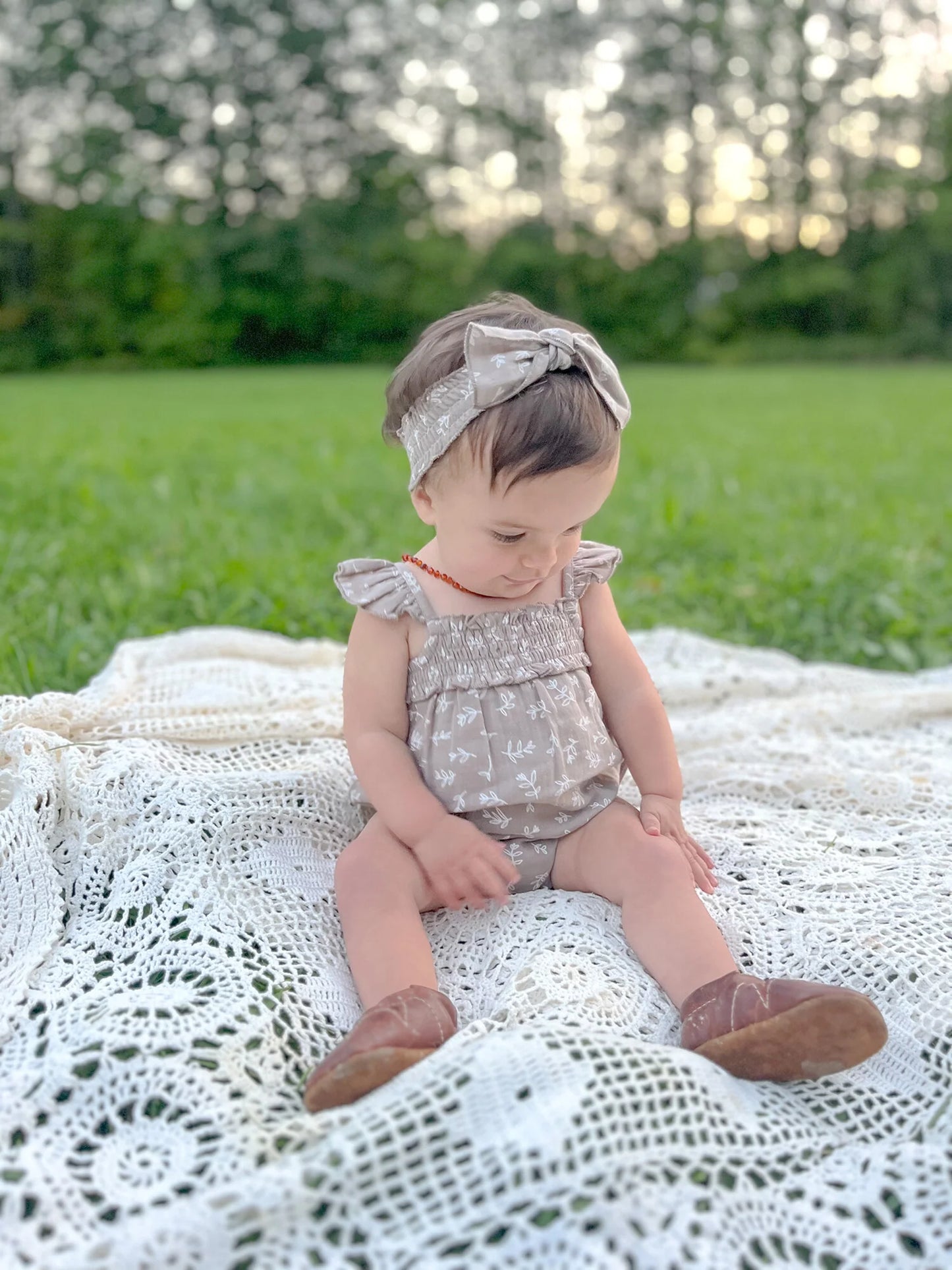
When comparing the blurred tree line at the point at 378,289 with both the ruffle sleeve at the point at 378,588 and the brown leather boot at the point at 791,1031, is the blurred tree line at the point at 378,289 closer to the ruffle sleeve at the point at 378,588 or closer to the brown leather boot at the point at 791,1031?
the ruffle sleeve at the point at 378,588

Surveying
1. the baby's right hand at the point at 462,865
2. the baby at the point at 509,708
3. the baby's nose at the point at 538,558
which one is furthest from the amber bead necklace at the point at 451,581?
the baby's right hand at the point at 462,865

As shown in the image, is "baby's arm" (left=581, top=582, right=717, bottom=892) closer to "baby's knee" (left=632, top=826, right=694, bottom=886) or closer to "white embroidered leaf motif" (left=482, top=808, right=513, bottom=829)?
"baby's knee" (left=632, top=826, right=694, bottom=886)

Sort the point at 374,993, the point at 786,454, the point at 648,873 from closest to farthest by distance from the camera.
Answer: the point at 374,993
the point at 648,873
the point at 786,454

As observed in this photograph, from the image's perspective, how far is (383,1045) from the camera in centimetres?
124

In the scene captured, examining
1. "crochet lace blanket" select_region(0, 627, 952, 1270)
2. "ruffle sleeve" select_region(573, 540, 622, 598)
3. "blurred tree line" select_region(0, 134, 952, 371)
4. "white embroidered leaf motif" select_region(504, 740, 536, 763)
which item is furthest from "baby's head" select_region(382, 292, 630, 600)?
"blurred tree line" select_region(0, 134, 952, 371)

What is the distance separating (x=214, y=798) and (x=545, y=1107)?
0.80m

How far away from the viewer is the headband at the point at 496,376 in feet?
4.82

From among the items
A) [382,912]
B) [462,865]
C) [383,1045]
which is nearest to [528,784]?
[462,865]

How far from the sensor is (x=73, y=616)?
2881 millimetres

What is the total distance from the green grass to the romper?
1.05 m

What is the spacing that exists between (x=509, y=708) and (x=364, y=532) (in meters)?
2.30

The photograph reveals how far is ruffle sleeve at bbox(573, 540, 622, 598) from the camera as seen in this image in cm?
177

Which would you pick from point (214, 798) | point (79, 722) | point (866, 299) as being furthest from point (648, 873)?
point (866, 299)

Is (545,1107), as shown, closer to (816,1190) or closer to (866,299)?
(816,1190)
